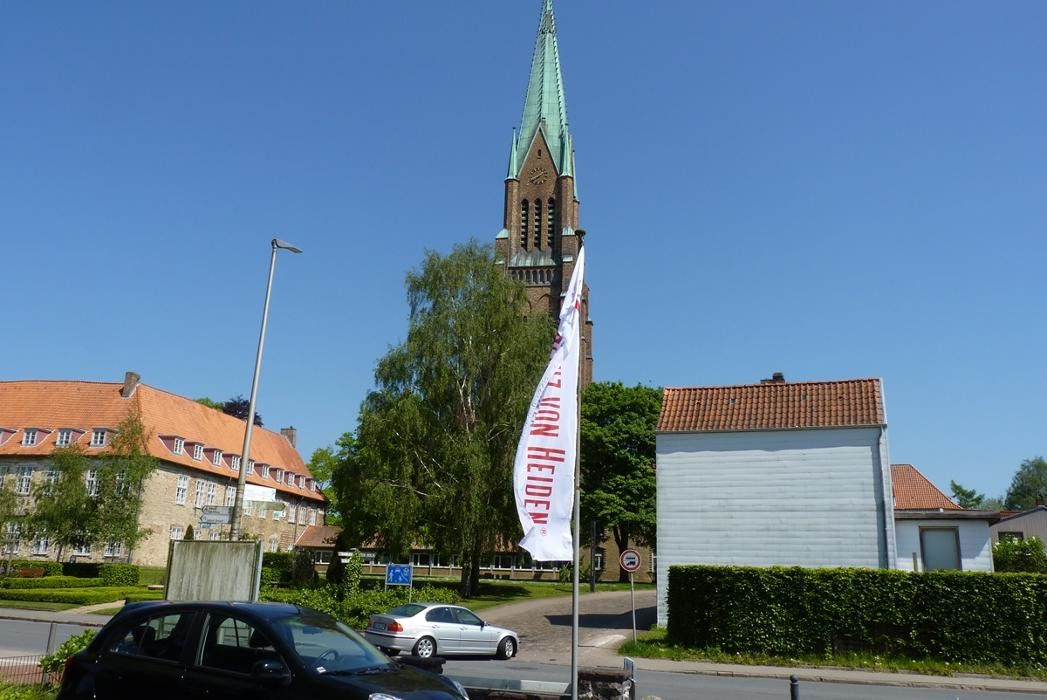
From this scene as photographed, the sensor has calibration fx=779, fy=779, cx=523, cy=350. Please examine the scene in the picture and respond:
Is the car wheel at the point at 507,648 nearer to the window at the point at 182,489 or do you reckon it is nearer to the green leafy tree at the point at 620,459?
the green leafy tree at the point at 620,459

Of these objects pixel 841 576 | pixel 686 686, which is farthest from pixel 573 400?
pixel 841 576

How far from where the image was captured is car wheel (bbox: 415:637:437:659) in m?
18.8

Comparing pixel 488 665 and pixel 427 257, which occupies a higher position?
pixel 427 257

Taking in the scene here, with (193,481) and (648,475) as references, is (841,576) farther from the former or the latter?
(193,481)

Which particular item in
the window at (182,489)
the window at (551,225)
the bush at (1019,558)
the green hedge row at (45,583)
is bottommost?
the green hedge row at (45,583)

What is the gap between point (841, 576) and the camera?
67.6ft

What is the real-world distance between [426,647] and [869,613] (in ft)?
37.4

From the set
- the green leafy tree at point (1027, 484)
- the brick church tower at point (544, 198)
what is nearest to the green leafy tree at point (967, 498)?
the green leafy tree at point (1027, 484)

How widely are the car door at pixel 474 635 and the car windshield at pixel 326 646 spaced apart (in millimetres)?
12704

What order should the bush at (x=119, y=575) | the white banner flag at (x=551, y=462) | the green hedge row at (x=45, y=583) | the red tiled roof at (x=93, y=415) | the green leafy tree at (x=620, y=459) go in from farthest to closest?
the green leafy tree at (x=620, y=459) → the red tiled roof at (x=93, y=415) → the bush at (x=119, y=575) → the green hedge row at (x=45, y=583) → the white banner flag at (x=551, y=462)

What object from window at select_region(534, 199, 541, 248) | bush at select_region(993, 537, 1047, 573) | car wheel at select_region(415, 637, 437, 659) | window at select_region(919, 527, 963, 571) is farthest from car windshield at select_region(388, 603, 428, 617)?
window at select_region(534, 199, 541, 248)

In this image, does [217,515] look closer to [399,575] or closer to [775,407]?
[399,575]

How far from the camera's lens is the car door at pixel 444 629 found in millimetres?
19312

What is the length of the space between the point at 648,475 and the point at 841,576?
36252 mm
